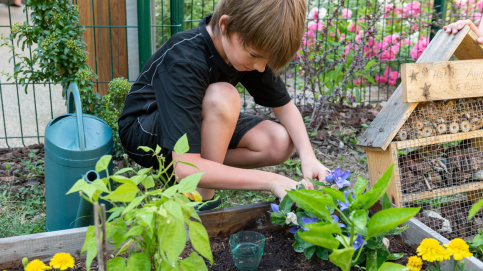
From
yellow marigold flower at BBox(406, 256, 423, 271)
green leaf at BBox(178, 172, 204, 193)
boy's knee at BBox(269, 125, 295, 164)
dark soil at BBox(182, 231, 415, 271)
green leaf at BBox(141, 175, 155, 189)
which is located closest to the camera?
green leaf at BBox(178, 172, 204, 193)

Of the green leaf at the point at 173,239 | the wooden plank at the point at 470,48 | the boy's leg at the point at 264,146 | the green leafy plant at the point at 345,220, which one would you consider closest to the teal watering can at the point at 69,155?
the boy's leg at the point at 264,146

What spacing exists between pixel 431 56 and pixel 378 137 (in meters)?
0.41

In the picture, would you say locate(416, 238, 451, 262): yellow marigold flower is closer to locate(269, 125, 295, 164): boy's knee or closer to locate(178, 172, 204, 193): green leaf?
locate(178, 172, 204, 193): green leaf

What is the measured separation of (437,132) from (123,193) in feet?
4.63

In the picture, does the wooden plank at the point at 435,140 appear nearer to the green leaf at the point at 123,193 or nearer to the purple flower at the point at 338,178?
the purple flower at the point at 338,178

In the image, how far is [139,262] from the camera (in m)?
1.15

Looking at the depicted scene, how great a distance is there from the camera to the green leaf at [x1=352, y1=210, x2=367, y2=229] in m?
1.16

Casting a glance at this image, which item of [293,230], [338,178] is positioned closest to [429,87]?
[338,178]

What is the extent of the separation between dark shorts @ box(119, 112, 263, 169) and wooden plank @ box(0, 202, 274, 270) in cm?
→ 36

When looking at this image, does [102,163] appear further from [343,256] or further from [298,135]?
[298,135]

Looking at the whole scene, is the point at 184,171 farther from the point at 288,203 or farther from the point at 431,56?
the point at 431,56

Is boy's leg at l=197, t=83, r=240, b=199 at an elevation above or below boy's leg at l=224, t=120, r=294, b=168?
above

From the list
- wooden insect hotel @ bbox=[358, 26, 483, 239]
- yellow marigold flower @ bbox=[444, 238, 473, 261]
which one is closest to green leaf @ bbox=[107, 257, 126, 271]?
yellow marigold flower @ bbox=[444, 238, 473, 261]

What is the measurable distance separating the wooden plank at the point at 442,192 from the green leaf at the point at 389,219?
2.48 feet
